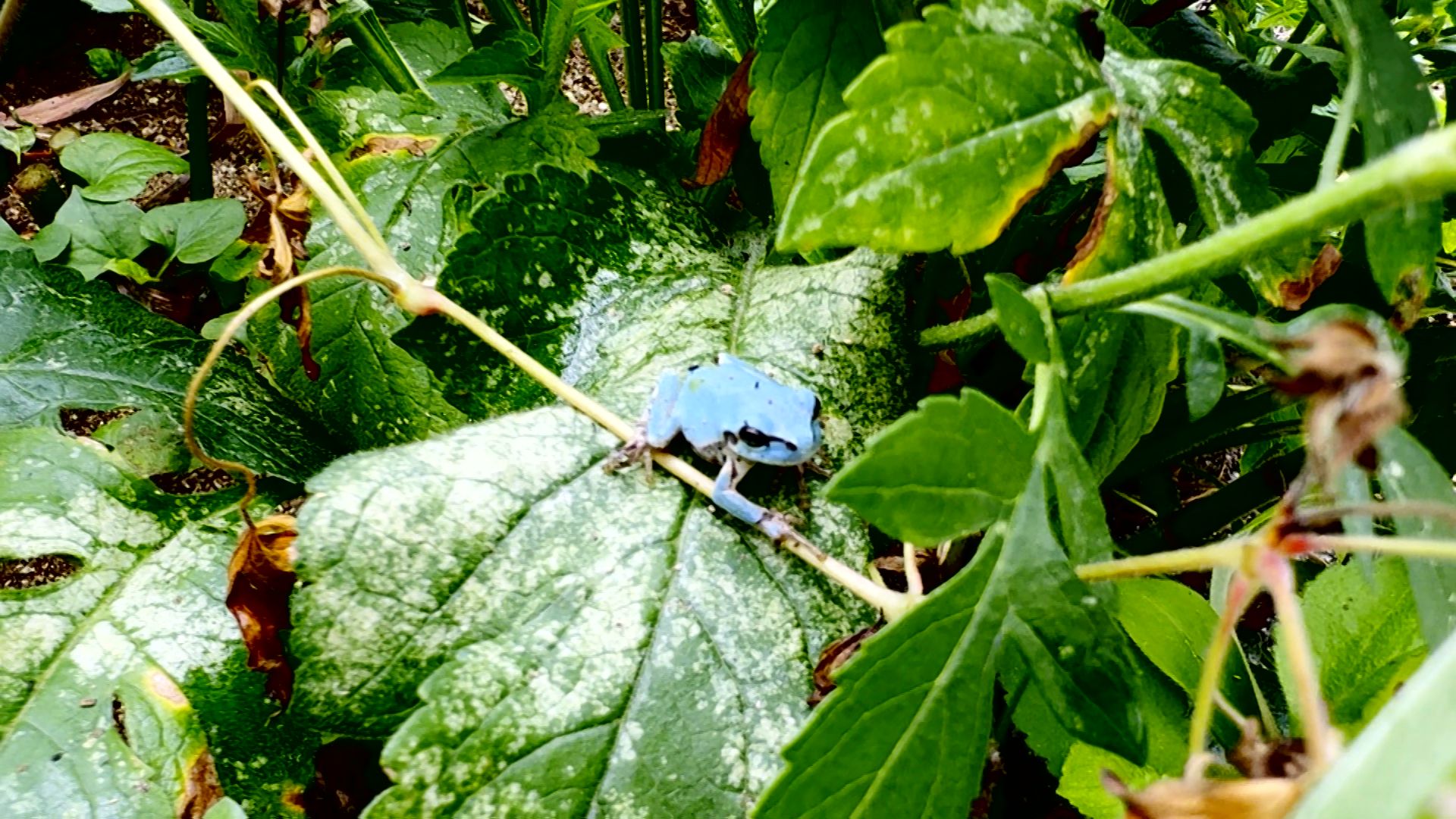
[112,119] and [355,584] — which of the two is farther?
[112,119]

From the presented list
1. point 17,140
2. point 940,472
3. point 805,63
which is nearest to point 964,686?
point 940,472

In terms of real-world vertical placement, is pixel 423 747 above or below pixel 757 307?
below

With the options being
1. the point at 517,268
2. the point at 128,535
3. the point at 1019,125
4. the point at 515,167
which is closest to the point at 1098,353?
the point at 1019,125

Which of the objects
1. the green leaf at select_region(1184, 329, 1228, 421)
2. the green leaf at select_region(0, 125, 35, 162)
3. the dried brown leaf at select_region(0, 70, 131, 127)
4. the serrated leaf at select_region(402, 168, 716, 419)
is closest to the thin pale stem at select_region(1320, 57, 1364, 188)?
the green leaf at select_region(1184, 329, 1228, 421)

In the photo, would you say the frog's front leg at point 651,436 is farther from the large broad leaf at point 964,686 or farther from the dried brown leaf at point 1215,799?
the dried brown leaf at point 1215,799

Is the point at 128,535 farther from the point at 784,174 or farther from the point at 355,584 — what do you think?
the point at 784,174

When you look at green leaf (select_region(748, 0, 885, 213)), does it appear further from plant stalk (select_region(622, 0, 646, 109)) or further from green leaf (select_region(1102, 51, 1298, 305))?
plant stalk (select_region(622, 0, 646, 109))
